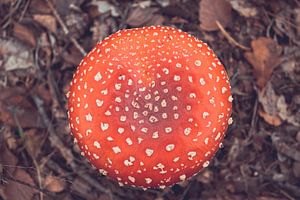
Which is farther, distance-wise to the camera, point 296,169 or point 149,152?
point 296,169

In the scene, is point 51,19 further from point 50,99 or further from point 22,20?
point 50,99

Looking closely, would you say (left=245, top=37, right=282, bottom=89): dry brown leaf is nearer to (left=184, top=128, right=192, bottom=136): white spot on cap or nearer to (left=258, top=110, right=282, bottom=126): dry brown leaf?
(left=258, top=110, right=282, bottom=126): dry brown leaf

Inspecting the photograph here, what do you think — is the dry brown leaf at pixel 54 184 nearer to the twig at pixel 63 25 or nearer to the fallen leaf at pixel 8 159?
the fallen leaf at pixel 8 159

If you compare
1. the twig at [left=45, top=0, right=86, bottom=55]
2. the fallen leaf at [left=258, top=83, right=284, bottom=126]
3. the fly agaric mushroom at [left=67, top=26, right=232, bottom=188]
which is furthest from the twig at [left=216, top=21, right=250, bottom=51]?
the twig at [left=45, top=0, right=86, bottom=55]

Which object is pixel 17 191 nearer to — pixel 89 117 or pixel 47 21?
pixel 89 117

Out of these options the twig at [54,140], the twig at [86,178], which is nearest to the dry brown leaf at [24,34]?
the twig at [54,140]

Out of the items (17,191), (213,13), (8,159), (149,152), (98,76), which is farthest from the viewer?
(213,13)

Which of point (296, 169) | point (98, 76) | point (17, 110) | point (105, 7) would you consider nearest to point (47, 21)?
point (105, 7)
